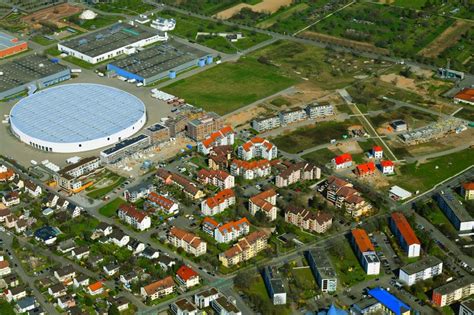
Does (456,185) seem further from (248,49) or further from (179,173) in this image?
(248,49)

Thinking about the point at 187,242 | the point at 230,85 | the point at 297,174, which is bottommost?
the point at 230,85

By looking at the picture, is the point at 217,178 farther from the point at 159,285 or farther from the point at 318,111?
the point at 318,111

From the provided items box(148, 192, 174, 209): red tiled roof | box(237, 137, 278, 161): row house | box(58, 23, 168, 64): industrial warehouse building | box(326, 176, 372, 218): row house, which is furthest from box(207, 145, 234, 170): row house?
box(58, 23, 168, 64): industrial warehouse building

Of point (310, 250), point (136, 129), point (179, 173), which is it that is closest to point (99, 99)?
point (136, 129)

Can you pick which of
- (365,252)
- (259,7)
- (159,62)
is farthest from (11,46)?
(365,252)

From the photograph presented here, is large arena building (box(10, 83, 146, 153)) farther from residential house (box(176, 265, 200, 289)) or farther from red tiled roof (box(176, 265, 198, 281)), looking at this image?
residential house (box(176, 265, 200, 289))

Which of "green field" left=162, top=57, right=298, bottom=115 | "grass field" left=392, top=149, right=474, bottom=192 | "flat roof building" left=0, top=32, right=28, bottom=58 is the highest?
"grass field" left=392, top=149, right=474, bottom=192

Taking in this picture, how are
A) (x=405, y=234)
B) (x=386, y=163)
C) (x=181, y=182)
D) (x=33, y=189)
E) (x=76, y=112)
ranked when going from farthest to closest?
(x=76, y=112) → (x=386, y=163) → (x=181, y=182) → (x=33, y=189) → (x=405, y=234)
